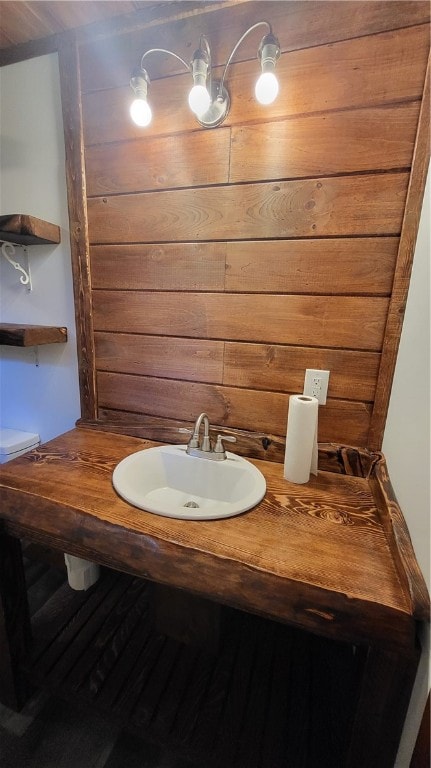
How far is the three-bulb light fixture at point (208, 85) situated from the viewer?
2.55 ft

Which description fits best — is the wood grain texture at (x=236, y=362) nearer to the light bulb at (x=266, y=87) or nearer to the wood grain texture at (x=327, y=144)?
the wood grain texture at (x=327, y=144)

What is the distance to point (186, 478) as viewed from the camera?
106 centimetres

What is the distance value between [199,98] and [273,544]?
120 cm

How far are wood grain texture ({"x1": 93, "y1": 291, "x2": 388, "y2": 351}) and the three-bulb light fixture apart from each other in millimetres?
528

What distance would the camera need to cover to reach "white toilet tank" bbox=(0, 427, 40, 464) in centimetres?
138

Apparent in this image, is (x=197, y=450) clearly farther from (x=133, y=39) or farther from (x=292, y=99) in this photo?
(x=133, y=39)

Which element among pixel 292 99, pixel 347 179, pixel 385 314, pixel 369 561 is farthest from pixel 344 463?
pixel 292 99

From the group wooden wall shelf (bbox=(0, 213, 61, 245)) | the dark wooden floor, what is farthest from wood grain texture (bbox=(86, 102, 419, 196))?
the dark wooden floor

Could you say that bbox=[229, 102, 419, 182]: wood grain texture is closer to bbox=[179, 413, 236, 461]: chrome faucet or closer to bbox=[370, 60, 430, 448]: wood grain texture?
bbox=[370, 60, 430, 448]: wood grain texture

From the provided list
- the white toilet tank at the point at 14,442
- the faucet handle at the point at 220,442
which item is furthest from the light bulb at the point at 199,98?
the white toilet tank at the point at 14,442

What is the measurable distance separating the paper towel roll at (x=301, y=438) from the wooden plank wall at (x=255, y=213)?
0.16 metres

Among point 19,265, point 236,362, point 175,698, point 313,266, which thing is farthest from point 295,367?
point 19,265

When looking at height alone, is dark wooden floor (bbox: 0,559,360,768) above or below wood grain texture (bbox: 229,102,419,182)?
below

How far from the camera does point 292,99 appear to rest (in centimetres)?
89
